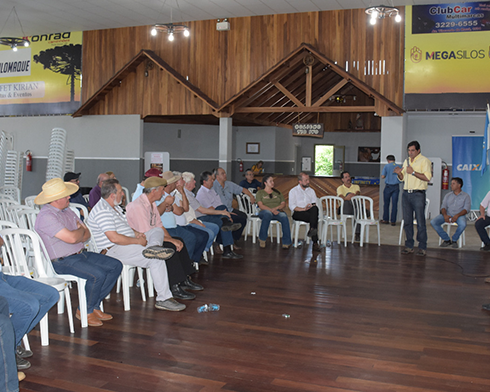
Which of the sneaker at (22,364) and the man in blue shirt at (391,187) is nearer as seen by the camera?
the sneaker at (22,364)

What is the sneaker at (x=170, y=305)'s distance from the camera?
4281mm

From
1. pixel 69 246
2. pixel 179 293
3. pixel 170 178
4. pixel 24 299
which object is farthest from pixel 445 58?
pixel 24 299

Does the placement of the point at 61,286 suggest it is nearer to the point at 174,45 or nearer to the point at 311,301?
the point at 311,301

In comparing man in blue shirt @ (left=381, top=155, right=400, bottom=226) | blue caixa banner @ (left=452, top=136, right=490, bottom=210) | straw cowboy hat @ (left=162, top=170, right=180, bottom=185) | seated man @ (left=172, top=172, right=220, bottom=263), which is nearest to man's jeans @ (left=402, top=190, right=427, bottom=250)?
seated man @ (left=172, top=172, right=220, bottom=263)

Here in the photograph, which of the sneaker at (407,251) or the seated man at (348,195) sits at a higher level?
the seated man at (348,195)

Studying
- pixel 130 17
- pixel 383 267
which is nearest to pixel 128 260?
pixel 383 267

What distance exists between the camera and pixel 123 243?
4.20 meters

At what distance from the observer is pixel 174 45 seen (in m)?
11.8

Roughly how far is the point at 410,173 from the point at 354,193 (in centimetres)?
192

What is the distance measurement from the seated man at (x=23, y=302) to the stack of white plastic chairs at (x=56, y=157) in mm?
4533

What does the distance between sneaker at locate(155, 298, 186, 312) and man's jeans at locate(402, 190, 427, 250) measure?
159 inches

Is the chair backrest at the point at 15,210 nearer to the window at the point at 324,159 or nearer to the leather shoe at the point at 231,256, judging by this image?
the leather shoe at the point at 231,256

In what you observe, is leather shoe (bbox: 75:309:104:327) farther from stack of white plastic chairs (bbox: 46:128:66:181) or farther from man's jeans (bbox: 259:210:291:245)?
stack of white plastic chairs (bbox: 46:128:66:181)

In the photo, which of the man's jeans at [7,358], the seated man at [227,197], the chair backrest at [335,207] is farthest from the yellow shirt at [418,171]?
the man's jeans at [7,358]
